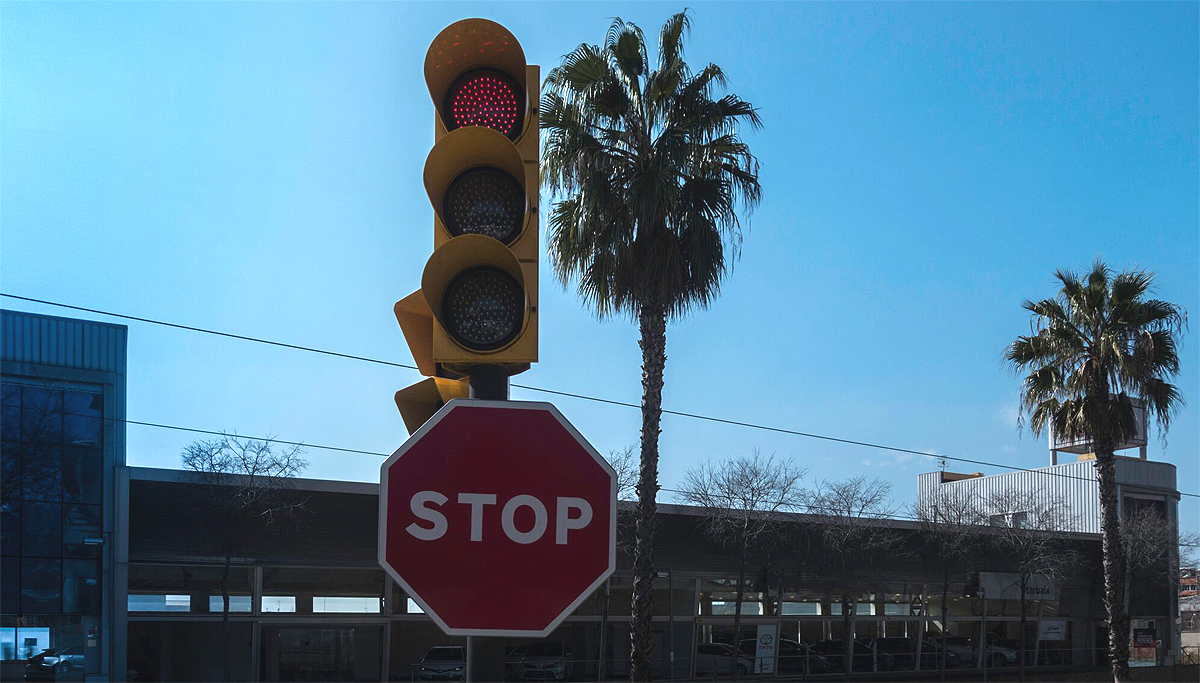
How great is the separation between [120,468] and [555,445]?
26.8 metres

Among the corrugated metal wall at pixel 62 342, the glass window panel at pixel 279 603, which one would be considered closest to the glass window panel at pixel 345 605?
Answer: the glass window panel at pixel 279 603

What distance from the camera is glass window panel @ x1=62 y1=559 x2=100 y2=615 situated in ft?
86.2

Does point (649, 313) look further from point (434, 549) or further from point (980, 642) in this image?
point (980, 642)

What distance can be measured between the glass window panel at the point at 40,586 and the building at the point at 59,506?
0.02 m

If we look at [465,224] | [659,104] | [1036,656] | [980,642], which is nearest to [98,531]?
[659,104]

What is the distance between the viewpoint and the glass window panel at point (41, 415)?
26.4m

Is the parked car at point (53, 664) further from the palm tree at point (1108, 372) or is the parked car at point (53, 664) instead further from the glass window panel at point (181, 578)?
the palm tree at point (1108, 372)

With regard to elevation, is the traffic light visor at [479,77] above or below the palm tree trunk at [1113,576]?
above

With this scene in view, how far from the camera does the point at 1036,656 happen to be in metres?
41.6

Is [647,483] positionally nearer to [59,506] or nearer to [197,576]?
[197,576]

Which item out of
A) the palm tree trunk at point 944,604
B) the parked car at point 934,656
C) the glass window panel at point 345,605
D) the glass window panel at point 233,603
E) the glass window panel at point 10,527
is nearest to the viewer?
the glass window panel at point 10,527

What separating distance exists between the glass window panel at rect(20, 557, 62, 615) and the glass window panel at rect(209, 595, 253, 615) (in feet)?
11.6

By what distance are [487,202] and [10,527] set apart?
26683 mm

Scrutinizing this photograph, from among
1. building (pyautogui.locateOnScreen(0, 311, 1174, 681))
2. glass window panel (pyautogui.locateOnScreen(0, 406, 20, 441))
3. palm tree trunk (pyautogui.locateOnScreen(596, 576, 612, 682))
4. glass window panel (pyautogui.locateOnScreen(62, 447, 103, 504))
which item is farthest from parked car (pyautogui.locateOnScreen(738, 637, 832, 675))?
glass window panel (pyautogui.locateOnScreen(0, 406, 20, 441))
